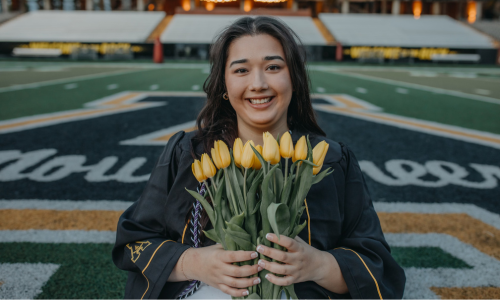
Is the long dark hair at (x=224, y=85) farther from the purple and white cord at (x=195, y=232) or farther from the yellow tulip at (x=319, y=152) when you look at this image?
the yellow tulip at (x=319, y=152)

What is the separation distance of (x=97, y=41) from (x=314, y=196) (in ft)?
94.4

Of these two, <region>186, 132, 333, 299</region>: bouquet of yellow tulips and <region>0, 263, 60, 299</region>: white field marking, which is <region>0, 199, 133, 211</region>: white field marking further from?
<region>186, 132, 333, 299</region>: bouquet of yellow tulips

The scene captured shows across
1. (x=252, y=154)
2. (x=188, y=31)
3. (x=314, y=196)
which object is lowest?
(x=314, y=196)

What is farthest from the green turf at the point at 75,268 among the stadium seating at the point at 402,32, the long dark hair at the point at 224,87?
the stadium seating at the point at 402,32

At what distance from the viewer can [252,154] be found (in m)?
0.96

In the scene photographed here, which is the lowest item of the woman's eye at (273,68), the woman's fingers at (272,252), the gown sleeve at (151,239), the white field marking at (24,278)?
the white field marking at (24,278)

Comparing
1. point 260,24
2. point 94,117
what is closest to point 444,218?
point 260,24

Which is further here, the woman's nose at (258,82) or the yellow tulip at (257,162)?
the woman's nose at (258,82)

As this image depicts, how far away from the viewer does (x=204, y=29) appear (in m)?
30.9

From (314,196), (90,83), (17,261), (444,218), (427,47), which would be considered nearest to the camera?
(314,196)

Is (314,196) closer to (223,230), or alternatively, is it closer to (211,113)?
(223,230)

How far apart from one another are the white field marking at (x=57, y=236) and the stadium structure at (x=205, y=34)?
21933 mm

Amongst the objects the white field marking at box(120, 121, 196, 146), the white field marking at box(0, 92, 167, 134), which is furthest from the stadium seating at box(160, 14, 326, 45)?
the white field marking at box(120, 121, 196, 146)

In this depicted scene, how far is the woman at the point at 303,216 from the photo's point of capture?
125 centimetres
